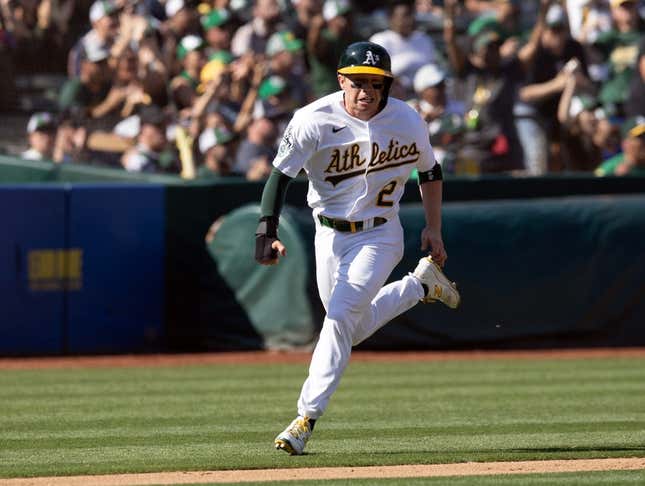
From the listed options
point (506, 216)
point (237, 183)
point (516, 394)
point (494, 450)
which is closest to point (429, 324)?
point (506, 216)

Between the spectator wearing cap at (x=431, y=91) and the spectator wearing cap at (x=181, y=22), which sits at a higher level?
the spectator wearing cap at (x=181, y=22)

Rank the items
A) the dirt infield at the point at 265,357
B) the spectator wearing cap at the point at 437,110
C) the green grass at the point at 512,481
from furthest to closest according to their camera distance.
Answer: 1. the spectator wearing cap at the point at 437,110
2. the dirt infield at the point at 265,357
3. the green grass at the point at 512,481

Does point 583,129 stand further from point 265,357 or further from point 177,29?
point 265,357

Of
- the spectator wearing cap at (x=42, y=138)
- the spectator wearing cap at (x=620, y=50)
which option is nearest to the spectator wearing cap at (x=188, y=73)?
the spectator wearing cap at (x=42, y=138)

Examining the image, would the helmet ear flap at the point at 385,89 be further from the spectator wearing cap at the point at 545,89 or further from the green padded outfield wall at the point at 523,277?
the spectator wearing cap at the point at 545,89

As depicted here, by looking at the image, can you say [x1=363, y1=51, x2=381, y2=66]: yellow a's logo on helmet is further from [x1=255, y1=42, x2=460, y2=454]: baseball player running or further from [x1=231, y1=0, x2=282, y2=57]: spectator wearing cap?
[x1=231, y1=0, x2=282, y2=57]: spectator wearing cap

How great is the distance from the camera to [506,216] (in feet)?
41.8

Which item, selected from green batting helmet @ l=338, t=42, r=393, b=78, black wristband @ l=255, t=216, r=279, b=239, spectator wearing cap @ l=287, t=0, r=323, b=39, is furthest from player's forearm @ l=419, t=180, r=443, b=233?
spectator wearing cap @ l=287, t=0, r=323, b=39

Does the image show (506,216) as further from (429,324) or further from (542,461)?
(542,461)

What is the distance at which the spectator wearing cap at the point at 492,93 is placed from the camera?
583 inches

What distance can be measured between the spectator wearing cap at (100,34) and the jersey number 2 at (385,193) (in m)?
8.72

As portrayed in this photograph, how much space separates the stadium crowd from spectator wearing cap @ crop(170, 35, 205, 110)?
0.5 inches

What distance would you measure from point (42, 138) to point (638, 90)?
250 inches

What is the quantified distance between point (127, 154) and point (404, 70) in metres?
3.11
